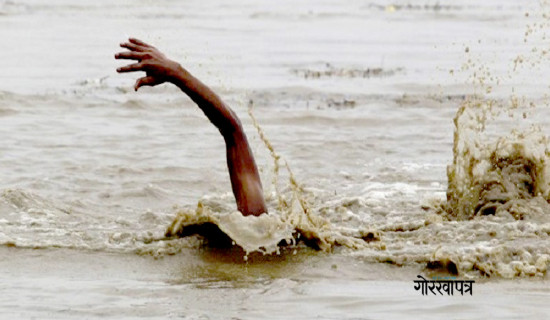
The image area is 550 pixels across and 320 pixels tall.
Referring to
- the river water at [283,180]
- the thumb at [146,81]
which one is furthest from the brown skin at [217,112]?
the river water at [283,180]

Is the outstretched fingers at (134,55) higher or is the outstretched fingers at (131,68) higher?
the outstretched fingers at (134,55)

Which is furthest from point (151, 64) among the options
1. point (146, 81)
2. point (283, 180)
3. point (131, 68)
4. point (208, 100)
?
point (283, 180)

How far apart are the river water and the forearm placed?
57 cm

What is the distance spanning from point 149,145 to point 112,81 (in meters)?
4.58

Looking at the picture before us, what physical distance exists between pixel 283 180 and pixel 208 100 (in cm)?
359

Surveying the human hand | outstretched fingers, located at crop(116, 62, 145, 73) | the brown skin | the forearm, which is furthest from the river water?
outstretched fingers, located at crop(116, 62, 145, 73)

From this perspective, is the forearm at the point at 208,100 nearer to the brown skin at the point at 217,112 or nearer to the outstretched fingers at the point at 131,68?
the brown skin at the point at 217,112

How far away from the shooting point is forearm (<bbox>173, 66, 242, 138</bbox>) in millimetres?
7008

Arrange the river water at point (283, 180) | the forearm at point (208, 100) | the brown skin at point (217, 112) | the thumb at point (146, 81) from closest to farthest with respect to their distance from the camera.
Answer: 1. the river water at point (283, 180)
2. the thumb at point (146, 81)
3. the brown skin at point (217, 112)
4. the forearm at point (208, 100)

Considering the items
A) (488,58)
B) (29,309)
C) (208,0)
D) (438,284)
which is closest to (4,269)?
(29,309)

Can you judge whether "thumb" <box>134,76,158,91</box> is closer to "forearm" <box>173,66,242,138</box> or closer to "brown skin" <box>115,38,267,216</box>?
"brown skin" <box>115,38,267,216</box>

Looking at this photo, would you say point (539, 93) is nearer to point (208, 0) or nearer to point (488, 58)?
point (488, 58)

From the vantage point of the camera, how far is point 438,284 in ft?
22.0

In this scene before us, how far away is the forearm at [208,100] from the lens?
7008 millimetres
